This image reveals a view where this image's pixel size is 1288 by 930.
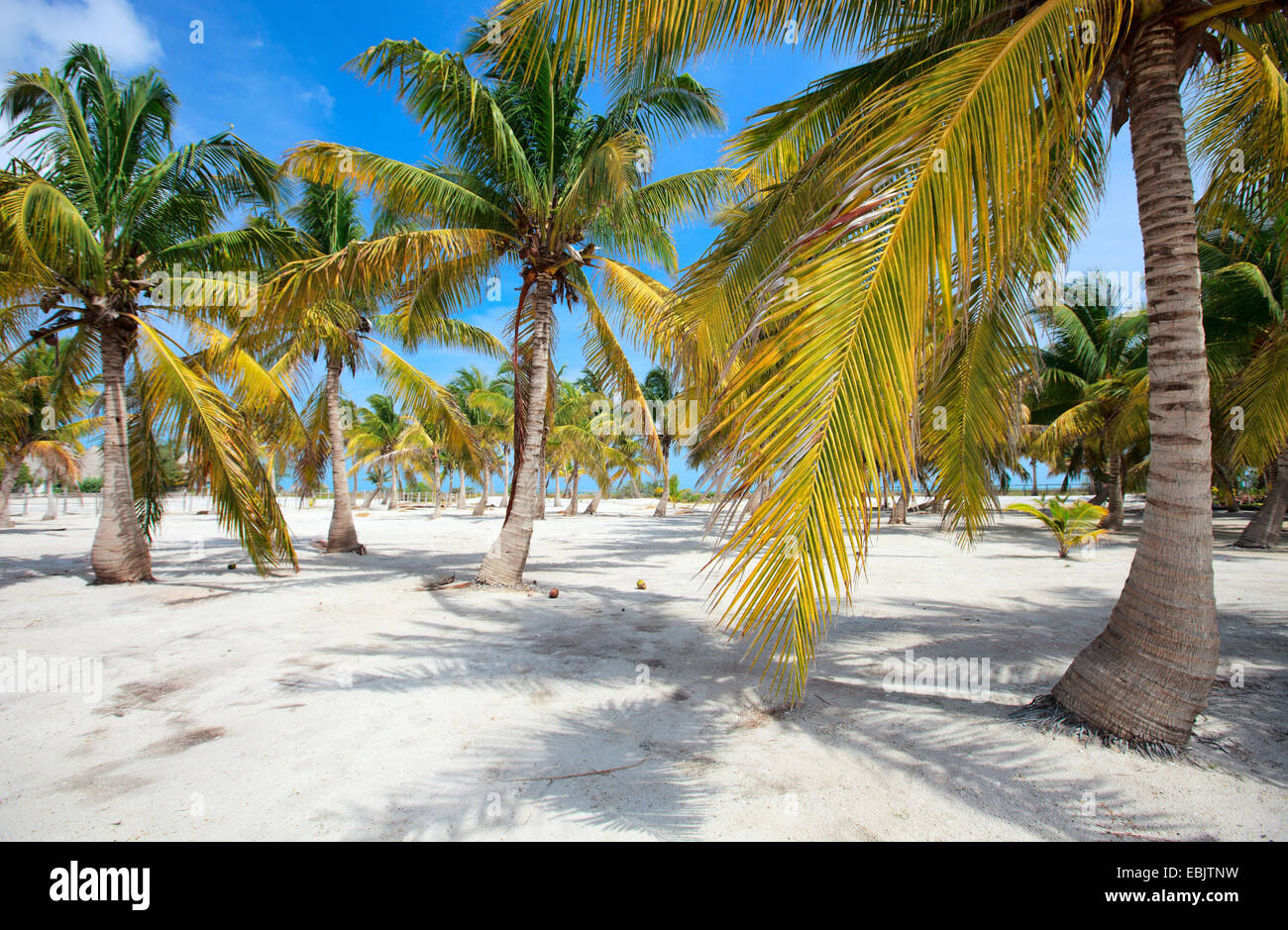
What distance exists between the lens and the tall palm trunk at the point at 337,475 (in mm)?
13516

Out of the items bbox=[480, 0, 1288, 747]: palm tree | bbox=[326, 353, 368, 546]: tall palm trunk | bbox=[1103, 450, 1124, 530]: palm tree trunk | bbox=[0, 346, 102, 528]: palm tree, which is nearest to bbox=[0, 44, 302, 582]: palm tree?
bbox=[0, 346, 102, 528]: palm tree

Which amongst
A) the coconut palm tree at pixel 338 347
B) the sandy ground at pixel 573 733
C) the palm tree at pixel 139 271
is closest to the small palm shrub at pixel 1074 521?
the sandy ground at pixel 573 733

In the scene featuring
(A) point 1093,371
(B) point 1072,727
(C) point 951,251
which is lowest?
(B) point 1072,727

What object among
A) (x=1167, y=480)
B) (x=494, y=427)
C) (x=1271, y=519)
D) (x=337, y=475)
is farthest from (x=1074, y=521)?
(x=494, y=427)

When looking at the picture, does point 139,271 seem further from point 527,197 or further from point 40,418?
point 40,418

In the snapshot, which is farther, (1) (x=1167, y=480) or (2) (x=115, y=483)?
(2) (x=115, y=483)

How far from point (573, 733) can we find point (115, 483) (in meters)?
9.71

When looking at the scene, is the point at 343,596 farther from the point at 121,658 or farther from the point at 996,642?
the point at 996,642

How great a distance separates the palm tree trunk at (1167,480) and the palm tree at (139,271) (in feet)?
29.3

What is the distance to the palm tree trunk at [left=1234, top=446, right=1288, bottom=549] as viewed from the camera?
13383mm

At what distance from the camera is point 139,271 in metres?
8.90

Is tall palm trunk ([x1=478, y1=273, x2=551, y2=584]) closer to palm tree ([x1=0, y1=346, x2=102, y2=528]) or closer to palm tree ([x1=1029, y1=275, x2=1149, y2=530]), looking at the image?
palm tree ([x1=0, y1=346, x2=102, y2=528])

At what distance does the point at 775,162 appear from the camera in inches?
218
